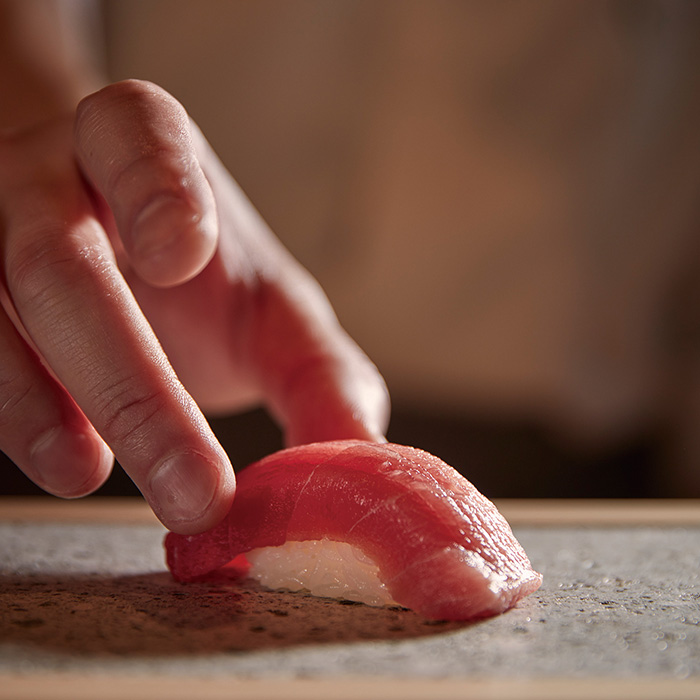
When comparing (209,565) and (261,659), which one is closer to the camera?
(261,659)

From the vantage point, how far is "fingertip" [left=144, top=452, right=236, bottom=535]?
82 centimetres

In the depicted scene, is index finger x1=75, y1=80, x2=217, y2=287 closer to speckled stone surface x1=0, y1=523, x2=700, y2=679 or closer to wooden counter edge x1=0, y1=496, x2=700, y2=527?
speckled stone surface x1=0, y1=523, x2=700, y2=679

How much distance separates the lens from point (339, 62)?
3488mm

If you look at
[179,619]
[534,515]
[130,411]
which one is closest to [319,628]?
[179,619]

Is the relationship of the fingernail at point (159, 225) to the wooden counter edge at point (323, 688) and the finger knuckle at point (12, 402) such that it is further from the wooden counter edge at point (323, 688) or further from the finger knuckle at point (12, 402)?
the wooden counter edge at point (323, 688)

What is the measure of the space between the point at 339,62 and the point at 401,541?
3.02 metres

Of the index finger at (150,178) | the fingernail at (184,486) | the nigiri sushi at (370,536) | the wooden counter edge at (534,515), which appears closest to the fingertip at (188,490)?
the fingernail at (184,486)

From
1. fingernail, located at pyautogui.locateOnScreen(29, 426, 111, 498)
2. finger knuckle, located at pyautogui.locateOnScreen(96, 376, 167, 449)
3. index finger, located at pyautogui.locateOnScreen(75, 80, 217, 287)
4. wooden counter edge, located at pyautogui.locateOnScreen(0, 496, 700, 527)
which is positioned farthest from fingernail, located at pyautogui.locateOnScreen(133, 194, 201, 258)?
wooden counter edge, located at pyautogui.locateOnScreen(0, 496, 700, 527)

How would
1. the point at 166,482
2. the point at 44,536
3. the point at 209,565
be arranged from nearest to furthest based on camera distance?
the point at 166,482, the point at 209,565, the point at 44,536

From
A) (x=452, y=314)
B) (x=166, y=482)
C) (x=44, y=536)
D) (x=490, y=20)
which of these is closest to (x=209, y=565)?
(x=166, y=482)

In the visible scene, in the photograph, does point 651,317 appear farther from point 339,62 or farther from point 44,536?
point 44,536

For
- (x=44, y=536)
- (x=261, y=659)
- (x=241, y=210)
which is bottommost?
(x=44, y=536)

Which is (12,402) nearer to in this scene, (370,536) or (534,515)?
(370,536)

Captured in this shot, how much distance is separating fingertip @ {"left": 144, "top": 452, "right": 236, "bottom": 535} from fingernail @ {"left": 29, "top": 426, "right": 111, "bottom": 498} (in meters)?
0.14
